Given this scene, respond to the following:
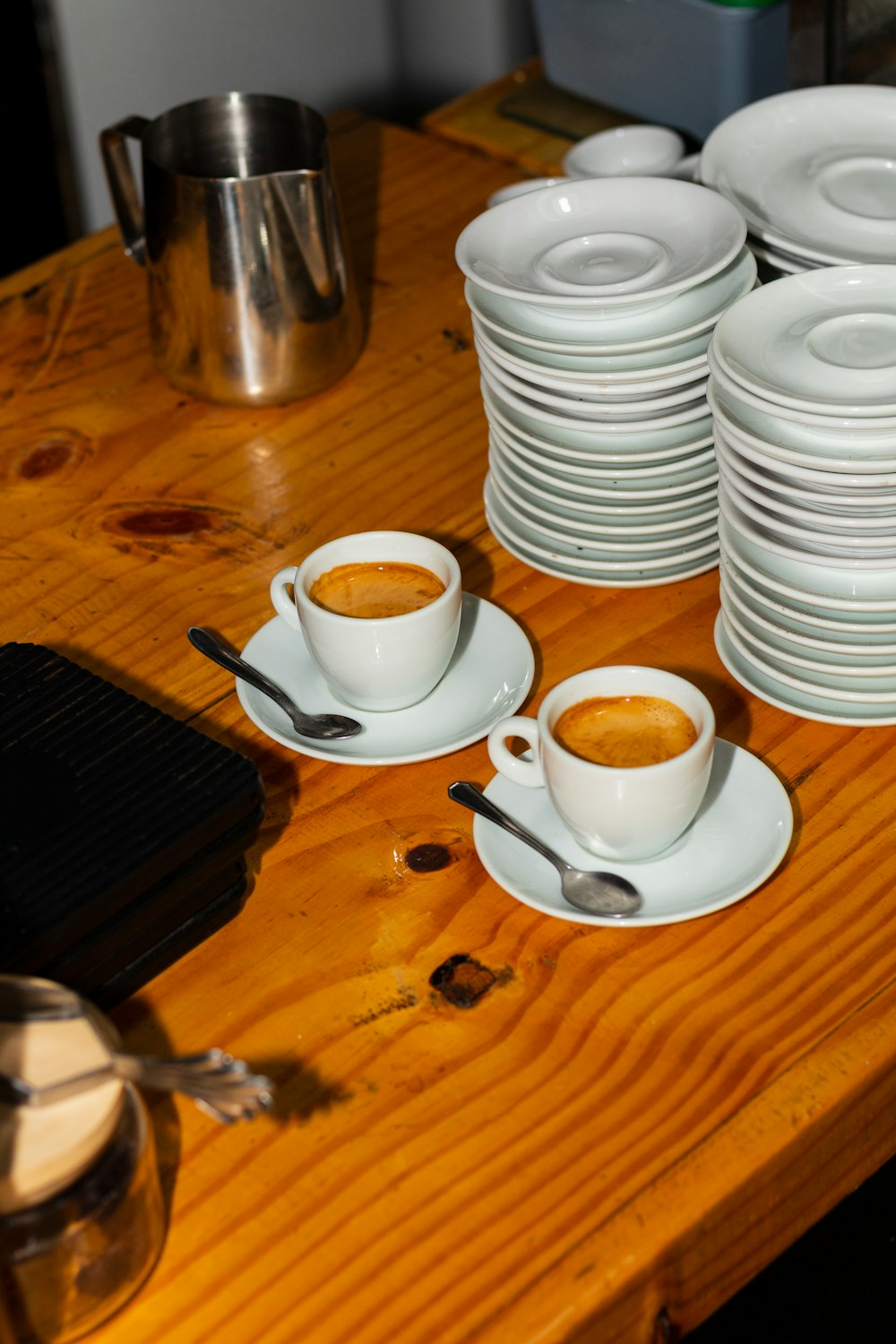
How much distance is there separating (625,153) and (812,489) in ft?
2.13

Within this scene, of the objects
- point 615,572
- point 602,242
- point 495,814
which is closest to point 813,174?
point 602,242

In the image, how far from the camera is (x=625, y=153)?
1.37 m

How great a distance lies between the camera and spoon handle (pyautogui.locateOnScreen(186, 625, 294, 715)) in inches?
36.1

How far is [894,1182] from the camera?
90 cm

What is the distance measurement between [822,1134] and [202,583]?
574 mm

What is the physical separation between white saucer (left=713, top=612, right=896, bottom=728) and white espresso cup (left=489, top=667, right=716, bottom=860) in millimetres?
129

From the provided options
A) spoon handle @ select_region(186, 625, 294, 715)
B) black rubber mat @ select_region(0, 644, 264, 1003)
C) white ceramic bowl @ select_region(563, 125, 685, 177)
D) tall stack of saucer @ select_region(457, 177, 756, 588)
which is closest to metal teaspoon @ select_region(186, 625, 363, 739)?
spoon handle @ select_region(186, 625, 294, 715)

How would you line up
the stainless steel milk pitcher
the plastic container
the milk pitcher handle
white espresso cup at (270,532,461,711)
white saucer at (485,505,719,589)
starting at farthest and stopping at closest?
the plastic container → the milk pitcher handle → the stainless steel milk pitcher → white saucer at (485,505,719,589) → white espresso cup at (270,532,461,711)

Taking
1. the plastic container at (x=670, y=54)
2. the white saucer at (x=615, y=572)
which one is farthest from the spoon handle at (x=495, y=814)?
the plastic container at (x=670, y=54)

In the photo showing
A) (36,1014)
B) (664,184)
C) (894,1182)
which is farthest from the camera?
(664,184)

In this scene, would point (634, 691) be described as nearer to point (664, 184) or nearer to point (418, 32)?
point (664, 184)

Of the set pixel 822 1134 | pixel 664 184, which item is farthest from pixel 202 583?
pixel 822 1134

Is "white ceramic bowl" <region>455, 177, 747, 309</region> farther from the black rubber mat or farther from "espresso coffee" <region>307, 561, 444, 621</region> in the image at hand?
the black rubber mat

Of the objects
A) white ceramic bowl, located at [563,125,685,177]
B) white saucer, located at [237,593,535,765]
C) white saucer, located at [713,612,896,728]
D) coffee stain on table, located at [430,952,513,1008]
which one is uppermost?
white ceramic bowl, located at [563,125,685,177]
